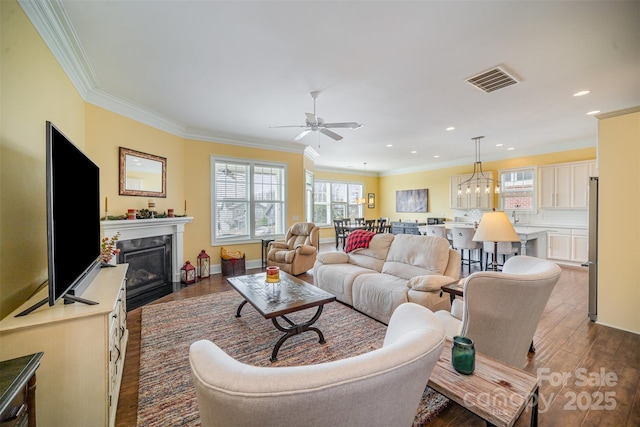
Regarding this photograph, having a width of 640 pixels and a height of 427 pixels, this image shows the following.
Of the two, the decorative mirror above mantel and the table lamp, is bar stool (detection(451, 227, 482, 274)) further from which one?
the decorative mirror above mantel

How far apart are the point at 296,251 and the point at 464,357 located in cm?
367

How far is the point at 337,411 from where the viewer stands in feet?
2.00

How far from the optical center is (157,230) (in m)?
4.09

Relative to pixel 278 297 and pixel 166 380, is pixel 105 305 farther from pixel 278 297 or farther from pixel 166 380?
pixel 278 297

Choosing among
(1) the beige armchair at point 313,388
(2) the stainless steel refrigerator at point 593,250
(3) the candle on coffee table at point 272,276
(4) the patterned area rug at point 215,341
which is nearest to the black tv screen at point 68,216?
(4) the patterned area rug at point 215,341

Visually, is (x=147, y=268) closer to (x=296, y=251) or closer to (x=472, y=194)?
(x=296, y=251)

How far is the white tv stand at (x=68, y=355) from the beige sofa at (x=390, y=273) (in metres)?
2.31

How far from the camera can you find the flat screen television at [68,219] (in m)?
1.31

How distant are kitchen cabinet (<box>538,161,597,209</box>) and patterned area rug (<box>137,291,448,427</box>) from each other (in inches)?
230

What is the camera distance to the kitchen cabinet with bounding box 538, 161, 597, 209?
5469 mm

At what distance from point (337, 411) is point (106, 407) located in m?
1.63

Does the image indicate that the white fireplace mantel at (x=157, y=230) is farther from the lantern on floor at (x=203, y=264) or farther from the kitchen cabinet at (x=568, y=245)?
the kitchen cabinet at (x=568, y=245)

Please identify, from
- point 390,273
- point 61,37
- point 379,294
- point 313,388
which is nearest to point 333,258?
point 390,273

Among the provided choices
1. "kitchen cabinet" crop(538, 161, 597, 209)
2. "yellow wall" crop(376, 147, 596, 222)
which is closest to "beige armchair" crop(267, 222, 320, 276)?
"yellow wall" crop(376, 147, 596, 222)
